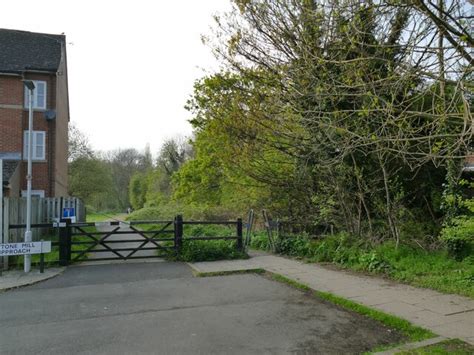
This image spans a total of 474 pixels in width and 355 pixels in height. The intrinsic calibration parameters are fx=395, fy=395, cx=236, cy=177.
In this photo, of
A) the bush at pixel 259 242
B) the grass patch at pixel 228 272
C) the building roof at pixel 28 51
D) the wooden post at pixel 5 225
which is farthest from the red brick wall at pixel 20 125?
the grass patch at pixel 228 272

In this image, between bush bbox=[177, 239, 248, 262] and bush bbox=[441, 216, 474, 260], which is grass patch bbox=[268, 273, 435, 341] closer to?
bush bbox=[441, 216, 474, 260]

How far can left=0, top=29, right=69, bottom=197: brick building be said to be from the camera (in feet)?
68.2

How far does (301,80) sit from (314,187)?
493cm

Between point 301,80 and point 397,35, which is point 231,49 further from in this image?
point 397,35

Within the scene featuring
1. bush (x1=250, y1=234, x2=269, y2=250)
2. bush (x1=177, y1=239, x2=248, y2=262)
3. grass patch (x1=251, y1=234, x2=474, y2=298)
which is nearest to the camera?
grass patch (x1=251, y1=234, x2=474, y2=298)

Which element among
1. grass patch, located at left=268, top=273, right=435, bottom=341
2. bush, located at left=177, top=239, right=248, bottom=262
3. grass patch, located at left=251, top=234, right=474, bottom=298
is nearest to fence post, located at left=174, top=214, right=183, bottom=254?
bush, located at left=177, top=239, right=248, bottom=262

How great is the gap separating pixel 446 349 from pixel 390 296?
2711 millimetres

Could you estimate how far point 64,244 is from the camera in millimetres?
11445

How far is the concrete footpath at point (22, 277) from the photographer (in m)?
9.16

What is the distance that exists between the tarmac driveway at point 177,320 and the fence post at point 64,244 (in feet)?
6.30

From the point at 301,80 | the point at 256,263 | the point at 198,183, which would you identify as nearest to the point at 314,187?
the point at 256,263

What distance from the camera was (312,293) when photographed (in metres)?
8.11

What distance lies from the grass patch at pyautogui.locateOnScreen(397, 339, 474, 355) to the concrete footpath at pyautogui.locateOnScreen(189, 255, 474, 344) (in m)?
0.20

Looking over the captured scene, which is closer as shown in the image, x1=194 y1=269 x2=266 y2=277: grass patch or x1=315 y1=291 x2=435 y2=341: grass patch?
x1=315 y1=291 x2=435 y2=341: grass patch
